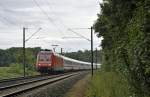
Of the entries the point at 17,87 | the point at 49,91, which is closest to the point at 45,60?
the point at 17,87

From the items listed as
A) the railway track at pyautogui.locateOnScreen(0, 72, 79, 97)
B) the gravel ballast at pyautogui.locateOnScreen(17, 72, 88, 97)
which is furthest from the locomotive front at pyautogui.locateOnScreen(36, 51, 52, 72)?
the gravel ballast at pyautogui.locateOnScreen(17, 72, 88, 97)

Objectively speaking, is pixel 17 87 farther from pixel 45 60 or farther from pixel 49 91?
pixel 45 60

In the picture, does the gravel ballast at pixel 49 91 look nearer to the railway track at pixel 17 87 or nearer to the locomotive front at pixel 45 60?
the railway track at pixel 17 87

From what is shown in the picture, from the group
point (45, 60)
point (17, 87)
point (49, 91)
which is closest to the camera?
point (49, 91)

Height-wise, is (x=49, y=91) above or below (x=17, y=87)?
below

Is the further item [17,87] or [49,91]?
[17,87]

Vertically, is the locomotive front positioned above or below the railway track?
above

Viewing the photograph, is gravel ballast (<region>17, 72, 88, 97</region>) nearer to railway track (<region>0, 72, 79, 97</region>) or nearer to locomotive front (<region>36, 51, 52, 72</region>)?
railway track (<region>0, 72, 79, 97</region>)

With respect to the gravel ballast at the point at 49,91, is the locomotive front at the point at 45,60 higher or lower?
higher

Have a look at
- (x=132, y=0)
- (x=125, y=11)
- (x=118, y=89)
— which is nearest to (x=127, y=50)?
(x=118, y=89)

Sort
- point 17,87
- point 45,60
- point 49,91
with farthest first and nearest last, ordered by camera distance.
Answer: point 45,60
point 17,87
point 49,91

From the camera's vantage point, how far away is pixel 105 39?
40656 millimetres

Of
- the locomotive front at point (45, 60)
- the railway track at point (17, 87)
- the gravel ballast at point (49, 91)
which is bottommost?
the gravel ballast at point (49, 91)

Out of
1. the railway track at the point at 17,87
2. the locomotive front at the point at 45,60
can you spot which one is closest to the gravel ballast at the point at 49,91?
the railway track at the point at 17,87
